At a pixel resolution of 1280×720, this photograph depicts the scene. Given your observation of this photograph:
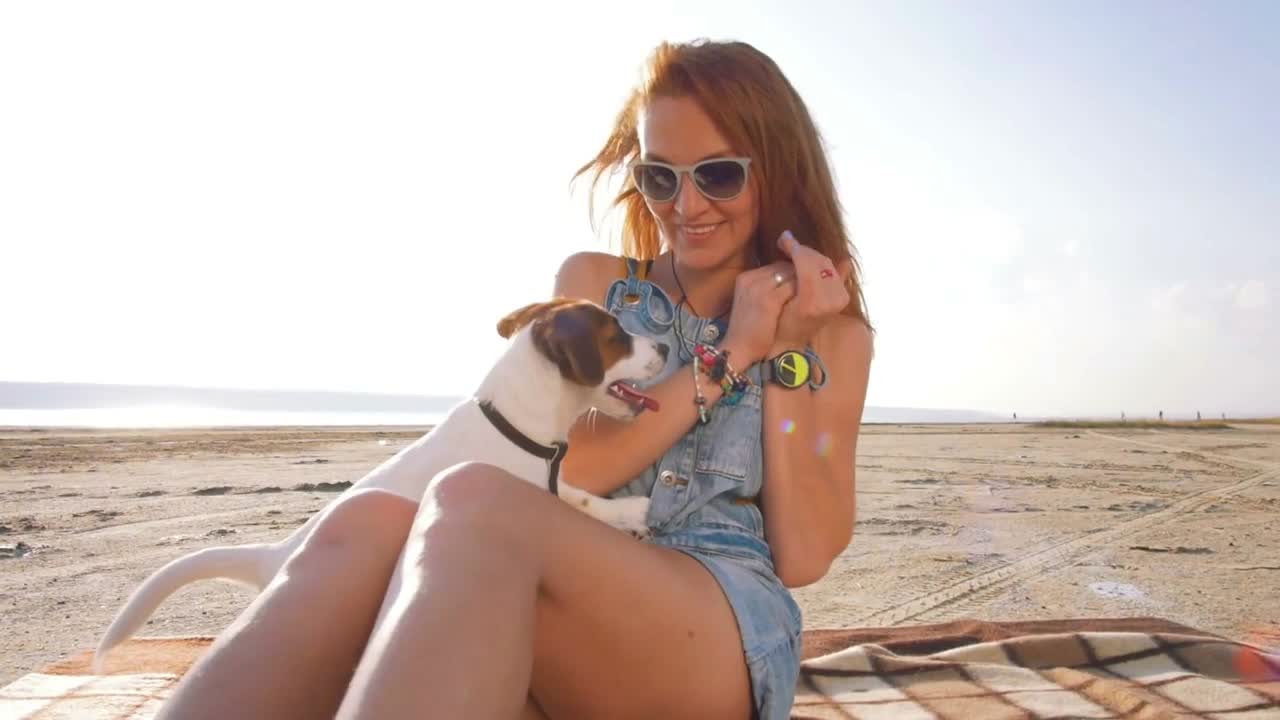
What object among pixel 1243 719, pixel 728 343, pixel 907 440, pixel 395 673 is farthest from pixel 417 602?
pixel 907 440

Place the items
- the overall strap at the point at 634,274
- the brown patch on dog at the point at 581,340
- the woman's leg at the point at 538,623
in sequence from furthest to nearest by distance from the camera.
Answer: the brown patch on dog at the point at 581,340 → the overall strap at the point at 634,274 → the woman's leg at the point at 538,623

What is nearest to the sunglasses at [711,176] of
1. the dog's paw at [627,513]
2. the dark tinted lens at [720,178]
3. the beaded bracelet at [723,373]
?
the dark tinted lens at [720,178]

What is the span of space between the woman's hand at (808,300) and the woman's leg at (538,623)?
66cm

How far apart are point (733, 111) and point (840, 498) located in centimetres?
93

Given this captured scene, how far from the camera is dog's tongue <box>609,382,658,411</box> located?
206cm

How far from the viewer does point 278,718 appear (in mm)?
1163

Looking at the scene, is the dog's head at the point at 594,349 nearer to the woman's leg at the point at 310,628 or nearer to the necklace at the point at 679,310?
the necklace at the point at 679,310

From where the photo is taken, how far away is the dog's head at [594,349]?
103 inches

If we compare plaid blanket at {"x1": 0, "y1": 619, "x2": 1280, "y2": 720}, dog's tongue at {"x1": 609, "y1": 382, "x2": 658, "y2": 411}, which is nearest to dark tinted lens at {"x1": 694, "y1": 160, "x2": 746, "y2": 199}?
dog's tongue at {"x1": 609, "y1": 382, "x2": 658, "y2": 411}

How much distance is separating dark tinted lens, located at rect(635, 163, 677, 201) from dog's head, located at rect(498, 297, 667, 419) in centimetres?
48

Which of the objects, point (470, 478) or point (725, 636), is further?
point (725, 636)

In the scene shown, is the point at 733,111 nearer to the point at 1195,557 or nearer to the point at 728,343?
the point at 728,343

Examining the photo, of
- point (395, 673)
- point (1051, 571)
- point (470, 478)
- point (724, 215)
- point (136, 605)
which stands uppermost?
point (724, 215)

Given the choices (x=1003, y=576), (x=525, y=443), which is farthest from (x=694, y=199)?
(x=1003, y=576)
